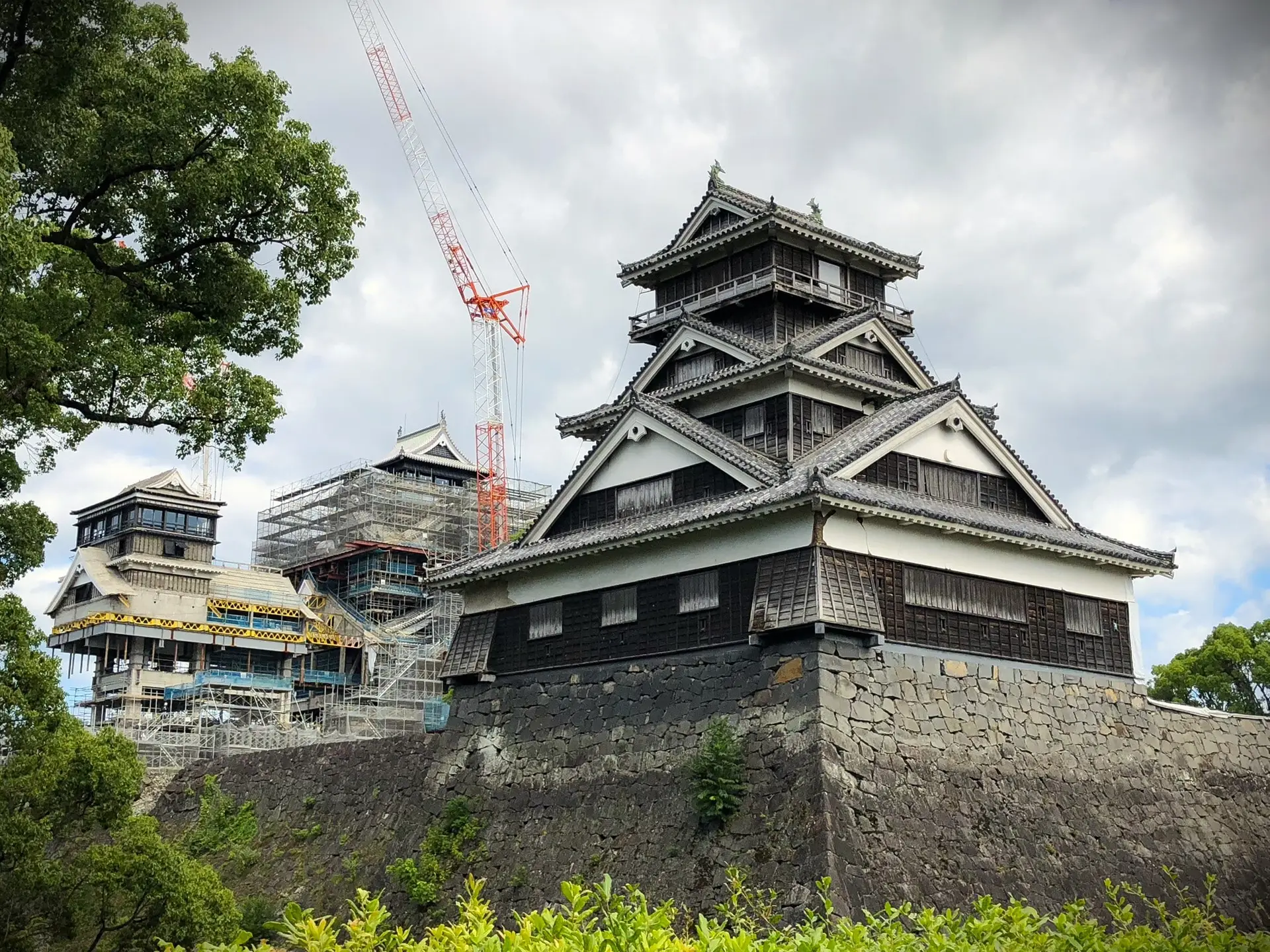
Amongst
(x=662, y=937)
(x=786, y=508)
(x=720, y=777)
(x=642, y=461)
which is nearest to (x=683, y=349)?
(x=642, y=461)

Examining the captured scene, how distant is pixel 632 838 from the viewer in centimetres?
2514

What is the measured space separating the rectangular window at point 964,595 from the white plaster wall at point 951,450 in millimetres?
3032

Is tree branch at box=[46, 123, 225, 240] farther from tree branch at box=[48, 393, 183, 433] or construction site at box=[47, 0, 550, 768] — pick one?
construction site at box=[47, 0, 550, 768]

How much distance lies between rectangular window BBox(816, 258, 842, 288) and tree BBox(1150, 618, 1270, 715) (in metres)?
25.5

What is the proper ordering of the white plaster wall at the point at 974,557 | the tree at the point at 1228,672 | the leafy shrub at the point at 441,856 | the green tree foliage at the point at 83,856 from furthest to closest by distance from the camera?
the tree at the point at 1228,672
the leafy shrub at the point at 441,856
the white plaster wall at the point at 974,557
the green tree foliage at the point at 83,856

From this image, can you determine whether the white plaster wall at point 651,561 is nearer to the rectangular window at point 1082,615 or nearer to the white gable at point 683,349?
the white gable at point 683,349

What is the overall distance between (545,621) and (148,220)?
15038 millimetres

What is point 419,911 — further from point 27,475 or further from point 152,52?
point 152,52

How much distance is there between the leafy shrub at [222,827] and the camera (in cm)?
3528

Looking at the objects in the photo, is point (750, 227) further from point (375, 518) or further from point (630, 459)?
point (375, 518)

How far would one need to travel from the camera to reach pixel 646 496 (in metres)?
29.0

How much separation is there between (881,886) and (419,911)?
447 inches

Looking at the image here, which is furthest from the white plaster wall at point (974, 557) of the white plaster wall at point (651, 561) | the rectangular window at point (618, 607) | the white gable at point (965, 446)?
the rectangular window at point (618, 607)

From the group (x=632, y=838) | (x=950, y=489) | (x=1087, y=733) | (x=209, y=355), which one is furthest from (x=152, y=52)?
(x=1087, y=733)
